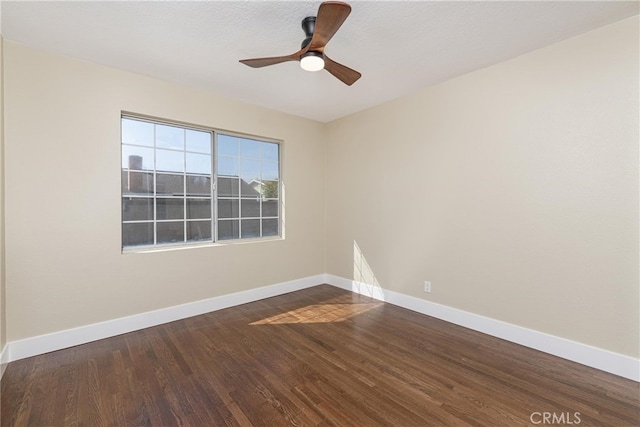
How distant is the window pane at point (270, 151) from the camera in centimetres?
403

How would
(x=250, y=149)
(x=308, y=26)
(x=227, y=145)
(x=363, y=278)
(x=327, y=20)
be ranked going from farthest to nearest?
(x=363, y=278)
(x=250, y=149)
(x=227, y=145)
(x=308, y=26)
(x=327, y=20)

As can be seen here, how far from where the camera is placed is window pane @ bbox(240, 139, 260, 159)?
3.82m

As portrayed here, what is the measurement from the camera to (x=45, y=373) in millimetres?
2152

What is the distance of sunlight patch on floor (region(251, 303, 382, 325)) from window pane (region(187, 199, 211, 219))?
1.45 meters

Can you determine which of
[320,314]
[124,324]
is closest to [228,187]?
[124,324]

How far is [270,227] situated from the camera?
13.6ft

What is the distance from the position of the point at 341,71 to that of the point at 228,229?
240 centimetres

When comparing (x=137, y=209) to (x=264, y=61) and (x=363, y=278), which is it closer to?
(x=264, y=61)

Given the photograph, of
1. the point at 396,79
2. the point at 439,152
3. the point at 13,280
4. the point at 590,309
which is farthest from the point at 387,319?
the point at 13,280

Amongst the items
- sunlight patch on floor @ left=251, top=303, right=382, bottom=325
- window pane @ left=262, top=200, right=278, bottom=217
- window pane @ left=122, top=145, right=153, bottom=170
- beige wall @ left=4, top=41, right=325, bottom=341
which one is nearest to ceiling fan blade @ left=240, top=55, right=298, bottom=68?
beige wall @ left=4, top=41, right=325, bottom=341

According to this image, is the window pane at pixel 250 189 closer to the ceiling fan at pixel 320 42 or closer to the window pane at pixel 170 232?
the window pane at pixel 170 232

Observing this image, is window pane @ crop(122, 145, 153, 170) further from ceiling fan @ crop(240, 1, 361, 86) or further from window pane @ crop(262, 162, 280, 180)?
ceiling fan @ crop(240, 1, 361, 86)

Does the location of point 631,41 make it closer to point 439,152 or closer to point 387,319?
point 439,152

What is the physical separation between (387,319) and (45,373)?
119 inches
